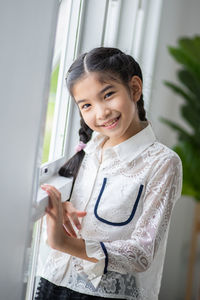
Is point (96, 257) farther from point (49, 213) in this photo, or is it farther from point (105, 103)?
point (105, 103)

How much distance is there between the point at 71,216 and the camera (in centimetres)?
102

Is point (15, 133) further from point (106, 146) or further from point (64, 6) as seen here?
point (64, 6)

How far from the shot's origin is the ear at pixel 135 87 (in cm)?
111

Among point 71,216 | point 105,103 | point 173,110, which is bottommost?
point 173,110

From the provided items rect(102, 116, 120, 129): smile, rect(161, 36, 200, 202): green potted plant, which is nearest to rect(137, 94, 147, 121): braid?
rect(102, 116, 120, 129): smile

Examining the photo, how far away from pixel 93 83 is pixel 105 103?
6 cm

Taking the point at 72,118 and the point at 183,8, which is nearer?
the point at 72,118

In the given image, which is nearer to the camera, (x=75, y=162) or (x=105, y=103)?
(x=105, y=103)

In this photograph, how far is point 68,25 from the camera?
1.41 meters

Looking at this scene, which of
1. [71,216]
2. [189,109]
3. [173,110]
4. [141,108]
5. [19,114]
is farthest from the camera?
[173,110]

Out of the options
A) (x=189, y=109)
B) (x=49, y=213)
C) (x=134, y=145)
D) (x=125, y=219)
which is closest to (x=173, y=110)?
(x=189, y=109)

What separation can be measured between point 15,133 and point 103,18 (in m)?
1.00

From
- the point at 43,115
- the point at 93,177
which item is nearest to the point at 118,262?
the point at 93,177

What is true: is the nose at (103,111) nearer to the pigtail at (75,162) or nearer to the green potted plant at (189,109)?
the pigtail at (75,162)
